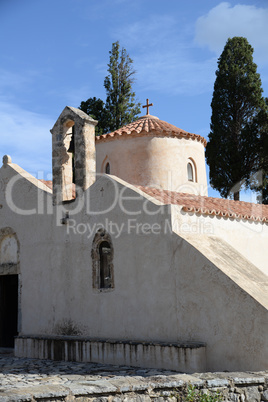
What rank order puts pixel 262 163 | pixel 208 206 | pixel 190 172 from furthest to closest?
pixel 262 163 → pixel 190 172 → pixel 208 206

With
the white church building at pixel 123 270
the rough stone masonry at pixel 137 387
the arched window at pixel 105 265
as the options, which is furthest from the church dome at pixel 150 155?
the rough stone masonry at pixel 137 387

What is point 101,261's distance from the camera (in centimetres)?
1091

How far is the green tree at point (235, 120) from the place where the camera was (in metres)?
22.4

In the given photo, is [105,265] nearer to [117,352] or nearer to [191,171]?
[117,352]

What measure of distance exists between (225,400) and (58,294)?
5.66m

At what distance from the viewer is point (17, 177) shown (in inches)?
508

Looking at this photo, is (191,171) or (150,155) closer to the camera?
(150,155)

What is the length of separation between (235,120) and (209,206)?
12928mm

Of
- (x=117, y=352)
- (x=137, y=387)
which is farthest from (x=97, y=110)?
(x=137, y=387)

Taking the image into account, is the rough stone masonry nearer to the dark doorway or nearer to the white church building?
the white church building

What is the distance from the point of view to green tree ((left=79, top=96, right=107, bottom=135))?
24.3m

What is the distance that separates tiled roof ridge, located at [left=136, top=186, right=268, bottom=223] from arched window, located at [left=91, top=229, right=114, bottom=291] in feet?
4.58

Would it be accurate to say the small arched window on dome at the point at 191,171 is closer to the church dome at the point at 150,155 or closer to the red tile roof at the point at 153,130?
the church dome at the point at 150,155

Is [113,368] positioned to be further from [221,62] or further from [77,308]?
[221,62]
